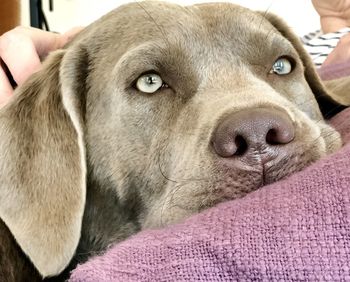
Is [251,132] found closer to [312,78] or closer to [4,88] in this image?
[312,78]

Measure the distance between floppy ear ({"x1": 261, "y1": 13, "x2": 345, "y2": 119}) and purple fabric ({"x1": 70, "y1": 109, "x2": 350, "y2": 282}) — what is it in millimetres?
868

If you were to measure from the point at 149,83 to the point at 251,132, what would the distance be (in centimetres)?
44

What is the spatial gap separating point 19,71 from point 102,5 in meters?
3.57

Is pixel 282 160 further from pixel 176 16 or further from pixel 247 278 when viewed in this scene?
pixel 176 16

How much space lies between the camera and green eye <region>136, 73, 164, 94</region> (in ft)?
4.68

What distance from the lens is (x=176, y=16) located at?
154 centimetres

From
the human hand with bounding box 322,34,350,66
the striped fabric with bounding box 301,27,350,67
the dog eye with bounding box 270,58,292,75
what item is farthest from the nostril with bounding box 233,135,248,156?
the striped fabric with bounding box 301,27,350,67

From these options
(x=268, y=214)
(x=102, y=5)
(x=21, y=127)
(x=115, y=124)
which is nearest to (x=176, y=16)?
(x=115, y=124)

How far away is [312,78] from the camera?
5.93ft

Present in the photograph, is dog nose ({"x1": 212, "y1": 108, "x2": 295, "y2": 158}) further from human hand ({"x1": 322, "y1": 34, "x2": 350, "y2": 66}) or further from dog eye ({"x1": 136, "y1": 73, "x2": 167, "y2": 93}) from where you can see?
human hand ({"x1": 322, "y1": 34, "x2": 350, "y2": 66})

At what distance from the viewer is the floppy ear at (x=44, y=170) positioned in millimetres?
1272

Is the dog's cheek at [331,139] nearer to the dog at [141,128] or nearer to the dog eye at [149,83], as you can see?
the dog at [141,128]

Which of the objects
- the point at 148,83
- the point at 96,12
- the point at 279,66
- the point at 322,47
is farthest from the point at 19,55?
the point at 96,12

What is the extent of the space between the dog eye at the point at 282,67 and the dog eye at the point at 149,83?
12.2 inches
